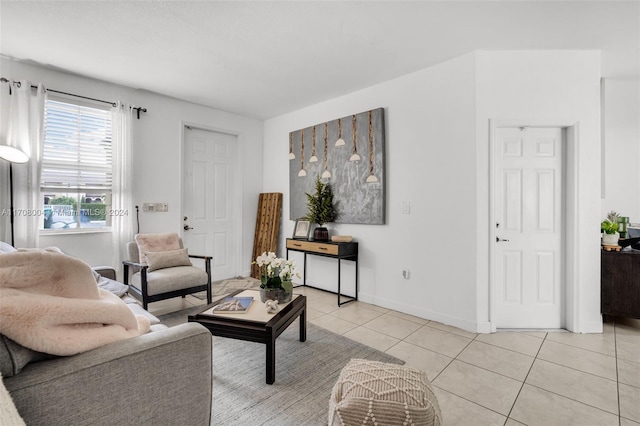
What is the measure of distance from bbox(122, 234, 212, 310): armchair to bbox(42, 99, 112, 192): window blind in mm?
971

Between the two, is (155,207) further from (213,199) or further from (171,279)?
(171,279)

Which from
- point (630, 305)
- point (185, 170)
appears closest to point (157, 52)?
point (185, 170)

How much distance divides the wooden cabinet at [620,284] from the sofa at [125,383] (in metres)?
3.59

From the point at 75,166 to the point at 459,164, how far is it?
4.14 meters

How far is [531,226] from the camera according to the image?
2.99m

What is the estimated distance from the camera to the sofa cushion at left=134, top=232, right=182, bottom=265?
3.32 m

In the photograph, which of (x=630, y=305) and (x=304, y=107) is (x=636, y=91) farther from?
(x=304, y=107)

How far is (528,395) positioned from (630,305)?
187 centimetres

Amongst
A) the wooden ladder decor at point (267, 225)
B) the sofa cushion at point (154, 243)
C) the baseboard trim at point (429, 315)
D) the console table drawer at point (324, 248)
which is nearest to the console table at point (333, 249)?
the console table drawer at point (324, 248)

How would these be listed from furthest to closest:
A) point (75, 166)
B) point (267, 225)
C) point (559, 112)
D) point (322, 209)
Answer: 1. point (267, 225)
2. point (322, 209)
3. point (75, 166)
4. point (559, 112)

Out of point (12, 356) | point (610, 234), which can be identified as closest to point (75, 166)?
point (12, 356)

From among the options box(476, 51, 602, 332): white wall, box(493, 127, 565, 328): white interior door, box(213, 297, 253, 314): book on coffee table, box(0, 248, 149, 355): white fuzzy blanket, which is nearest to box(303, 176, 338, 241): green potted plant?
box(213, 297, 253, 314): book on coffee table

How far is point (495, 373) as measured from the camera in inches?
85.3

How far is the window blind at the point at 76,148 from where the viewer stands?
3.27m
